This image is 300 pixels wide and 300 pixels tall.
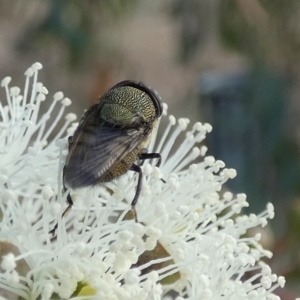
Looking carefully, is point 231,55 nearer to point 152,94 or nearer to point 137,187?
point 152,94

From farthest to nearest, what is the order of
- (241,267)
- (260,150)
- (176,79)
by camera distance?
(176,79), (260,150), (241,267)

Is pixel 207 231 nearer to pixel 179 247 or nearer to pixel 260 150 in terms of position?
pixel 179 247

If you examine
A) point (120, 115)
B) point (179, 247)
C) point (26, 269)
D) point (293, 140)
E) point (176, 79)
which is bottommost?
point (26, 269)

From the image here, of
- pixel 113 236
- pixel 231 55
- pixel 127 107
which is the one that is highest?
pixel 231 55

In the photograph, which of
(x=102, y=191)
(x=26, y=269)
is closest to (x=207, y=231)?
(x=102, y=191)

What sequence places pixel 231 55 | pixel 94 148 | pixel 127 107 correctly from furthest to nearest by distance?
pixel 231 55, pixel 127 107, pixel 94 148

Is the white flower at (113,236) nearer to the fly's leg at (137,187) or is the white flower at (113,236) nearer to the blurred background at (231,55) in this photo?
the fly's leg at (137,187)

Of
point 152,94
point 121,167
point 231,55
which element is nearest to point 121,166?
point 121,167
